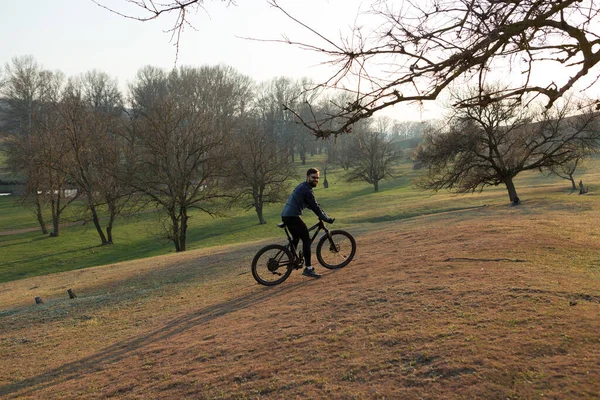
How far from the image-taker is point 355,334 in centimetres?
603

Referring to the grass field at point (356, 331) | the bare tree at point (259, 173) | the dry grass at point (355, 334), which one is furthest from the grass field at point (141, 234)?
the dry grass at point (355, 334)

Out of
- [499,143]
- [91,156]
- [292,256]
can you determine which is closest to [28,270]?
[91,156]

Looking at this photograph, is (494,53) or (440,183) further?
(440,183)

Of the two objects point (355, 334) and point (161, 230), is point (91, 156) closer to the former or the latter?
point (161, 230)

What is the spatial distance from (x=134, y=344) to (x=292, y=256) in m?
3.49

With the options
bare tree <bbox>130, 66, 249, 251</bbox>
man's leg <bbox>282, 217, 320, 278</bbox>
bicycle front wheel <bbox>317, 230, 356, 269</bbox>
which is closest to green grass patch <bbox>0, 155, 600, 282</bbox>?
bare tree <bbox>130, 66, 249, 251</bbox>

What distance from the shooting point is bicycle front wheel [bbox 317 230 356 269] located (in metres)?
10.3

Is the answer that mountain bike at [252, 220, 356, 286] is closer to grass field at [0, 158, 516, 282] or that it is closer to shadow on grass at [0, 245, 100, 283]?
grass field at [0, 158, 516, 282]

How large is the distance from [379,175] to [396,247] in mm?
58841

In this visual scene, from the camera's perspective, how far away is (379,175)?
70938mm

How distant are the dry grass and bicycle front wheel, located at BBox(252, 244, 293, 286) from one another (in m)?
0.26

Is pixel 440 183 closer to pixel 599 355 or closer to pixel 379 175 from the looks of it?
pixel 599 355

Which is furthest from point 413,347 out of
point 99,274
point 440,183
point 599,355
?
point 440,183

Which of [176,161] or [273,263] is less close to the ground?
[176,161]
